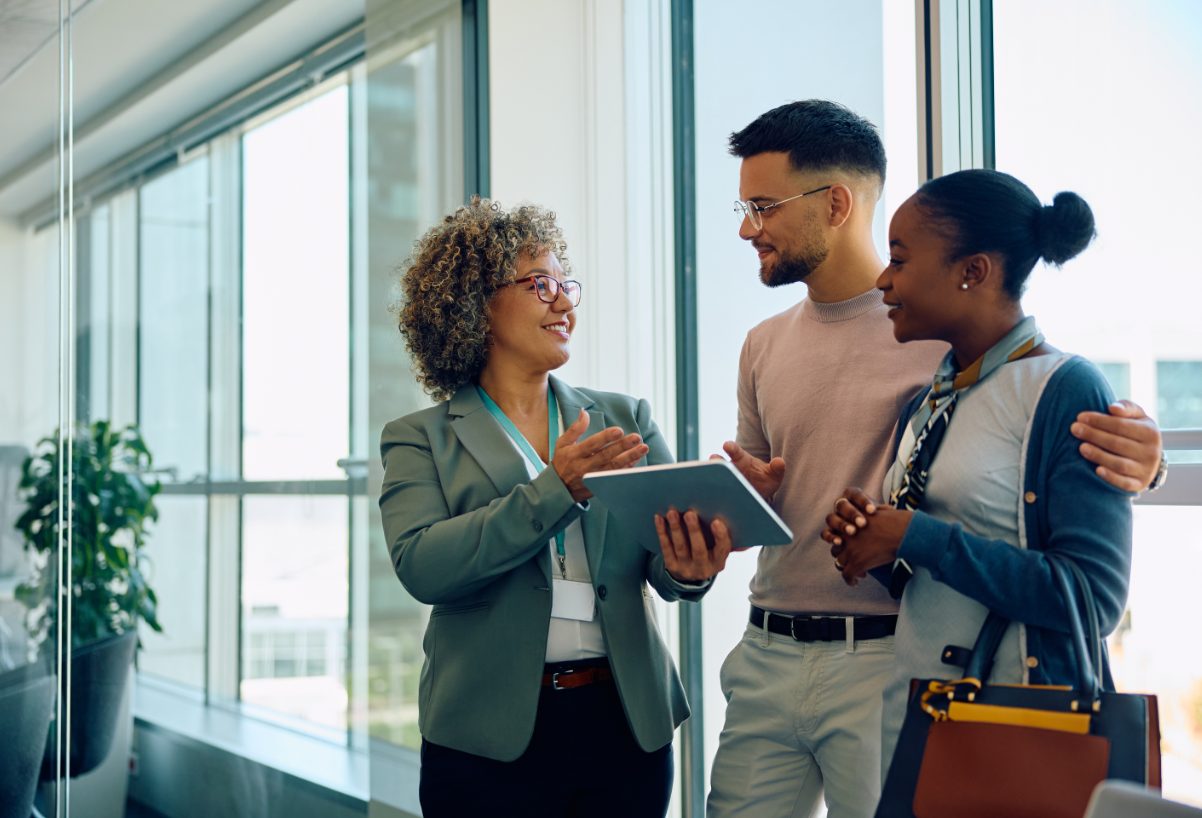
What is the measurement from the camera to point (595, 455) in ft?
5.85

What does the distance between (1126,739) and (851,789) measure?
1.85ft

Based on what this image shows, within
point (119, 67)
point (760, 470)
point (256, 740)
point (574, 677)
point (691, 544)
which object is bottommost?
point (256, 740)

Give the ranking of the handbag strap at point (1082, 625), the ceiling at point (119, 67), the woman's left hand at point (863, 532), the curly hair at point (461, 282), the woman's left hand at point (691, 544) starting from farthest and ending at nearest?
the ceiling at point (119, 67) → the curly hair at point (461, 282) → the woman's left hand at point (691, 544) → the woman's left hand at point (863, 532) → the handbag strap at point (1082, 625)

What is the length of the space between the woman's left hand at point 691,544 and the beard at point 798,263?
49 centimetres

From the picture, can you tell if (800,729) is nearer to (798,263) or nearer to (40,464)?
(798,263)

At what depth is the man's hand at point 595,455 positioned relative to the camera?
178cm

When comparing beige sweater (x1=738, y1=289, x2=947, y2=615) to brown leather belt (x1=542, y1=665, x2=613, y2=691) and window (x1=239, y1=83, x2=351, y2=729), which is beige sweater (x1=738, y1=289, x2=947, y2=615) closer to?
brown leather belt (x1=542, y1=665, x2=613, y2=691)

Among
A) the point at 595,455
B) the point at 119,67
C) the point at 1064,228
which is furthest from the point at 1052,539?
the point at 119,67

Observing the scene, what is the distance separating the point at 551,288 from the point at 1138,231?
1168 mm

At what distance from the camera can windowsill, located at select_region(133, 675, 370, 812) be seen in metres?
3.15

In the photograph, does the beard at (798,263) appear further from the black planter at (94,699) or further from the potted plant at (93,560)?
the black planter at (94,699)

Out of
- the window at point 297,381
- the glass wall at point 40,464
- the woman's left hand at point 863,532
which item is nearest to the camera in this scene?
the woman's left hand at point 863,532

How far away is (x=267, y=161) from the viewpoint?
11.2ft

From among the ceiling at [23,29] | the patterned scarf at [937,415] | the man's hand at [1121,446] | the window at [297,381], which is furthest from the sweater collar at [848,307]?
the ceiling at [23,29]
